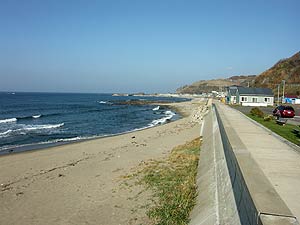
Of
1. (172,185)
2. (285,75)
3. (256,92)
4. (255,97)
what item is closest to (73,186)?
(172,185)

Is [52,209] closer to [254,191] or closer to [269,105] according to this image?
[254,191]

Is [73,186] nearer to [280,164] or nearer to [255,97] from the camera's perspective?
[280,164]

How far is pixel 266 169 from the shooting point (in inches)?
313

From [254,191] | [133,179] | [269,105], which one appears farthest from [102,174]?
[269,105]

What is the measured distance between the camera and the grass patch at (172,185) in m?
8.02

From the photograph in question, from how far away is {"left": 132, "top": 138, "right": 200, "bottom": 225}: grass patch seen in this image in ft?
26.3

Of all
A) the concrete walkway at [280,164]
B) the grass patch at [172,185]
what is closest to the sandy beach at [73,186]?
the grass patch at [172,185]

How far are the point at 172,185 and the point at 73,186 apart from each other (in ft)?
12.8

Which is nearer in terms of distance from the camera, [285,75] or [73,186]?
[73,186]

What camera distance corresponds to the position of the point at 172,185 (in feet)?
34.8

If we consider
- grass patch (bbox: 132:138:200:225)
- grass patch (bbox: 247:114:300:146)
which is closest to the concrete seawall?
grass patch (bbox: 132:138:200:225)

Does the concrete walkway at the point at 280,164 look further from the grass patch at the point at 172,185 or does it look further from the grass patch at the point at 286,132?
the grass patch at the point at 172,185

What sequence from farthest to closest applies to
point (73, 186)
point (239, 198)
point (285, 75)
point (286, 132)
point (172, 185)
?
point (285, 75) → point (286, 132) → point (73, 186) → point (172, 185) → point (239, 198)

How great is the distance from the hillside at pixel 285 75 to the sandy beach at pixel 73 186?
71.1 m
